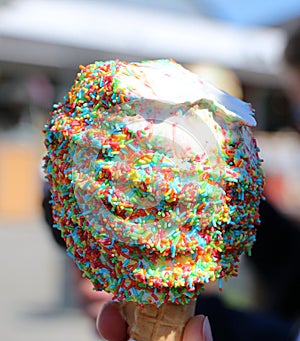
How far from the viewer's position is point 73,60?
28.8 ft

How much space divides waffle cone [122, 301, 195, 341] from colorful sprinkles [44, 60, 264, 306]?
0.15ft

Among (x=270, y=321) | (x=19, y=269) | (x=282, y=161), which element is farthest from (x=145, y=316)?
(x=282, y=161)

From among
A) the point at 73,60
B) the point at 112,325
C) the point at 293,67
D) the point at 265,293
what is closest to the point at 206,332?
the point at 112,325

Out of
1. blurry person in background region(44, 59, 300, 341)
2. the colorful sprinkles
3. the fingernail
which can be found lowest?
blurry person in background region(44, 59, 300, 341)

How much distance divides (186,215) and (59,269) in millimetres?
4132

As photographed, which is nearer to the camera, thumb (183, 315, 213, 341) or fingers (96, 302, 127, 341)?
thumb (183, 315, 213, 341)

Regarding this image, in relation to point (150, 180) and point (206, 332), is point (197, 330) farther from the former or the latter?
point (150, 180)

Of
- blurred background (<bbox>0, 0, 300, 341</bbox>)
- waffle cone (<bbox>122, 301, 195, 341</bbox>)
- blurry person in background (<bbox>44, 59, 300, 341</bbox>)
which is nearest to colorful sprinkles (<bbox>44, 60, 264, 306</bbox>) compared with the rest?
waffle cone (<bbox>122, 301, 195, 341</bbox>)

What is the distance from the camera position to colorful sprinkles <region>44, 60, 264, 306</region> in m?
0.92

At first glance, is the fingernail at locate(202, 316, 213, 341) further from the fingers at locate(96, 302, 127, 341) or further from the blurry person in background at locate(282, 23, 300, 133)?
the blurry person in background at locate(282, 23, 300, 133)

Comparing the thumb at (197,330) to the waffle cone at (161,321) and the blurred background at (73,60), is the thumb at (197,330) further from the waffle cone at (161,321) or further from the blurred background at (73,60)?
the blurred background at (73,60)

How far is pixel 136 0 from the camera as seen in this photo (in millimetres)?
8953

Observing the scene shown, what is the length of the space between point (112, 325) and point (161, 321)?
0.42 ft

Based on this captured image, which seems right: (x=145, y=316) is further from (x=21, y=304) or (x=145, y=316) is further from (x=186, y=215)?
(x=21, y=304)
